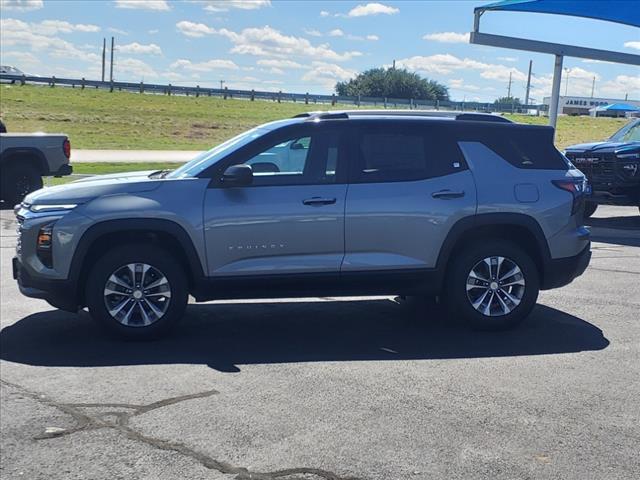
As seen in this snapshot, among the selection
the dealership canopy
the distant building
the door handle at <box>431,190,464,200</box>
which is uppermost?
the distant building

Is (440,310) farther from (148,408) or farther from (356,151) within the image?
(148,408)

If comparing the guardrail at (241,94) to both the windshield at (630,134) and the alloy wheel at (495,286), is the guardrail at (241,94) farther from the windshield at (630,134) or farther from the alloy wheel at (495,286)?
the alloy wheel at (495,286)

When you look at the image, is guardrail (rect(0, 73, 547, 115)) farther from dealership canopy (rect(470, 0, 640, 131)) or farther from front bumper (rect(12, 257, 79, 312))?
front bumper (rect(12, 257, 79, 312))

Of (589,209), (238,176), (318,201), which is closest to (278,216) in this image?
(318,201)

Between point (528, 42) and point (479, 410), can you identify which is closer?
point (479, 410)

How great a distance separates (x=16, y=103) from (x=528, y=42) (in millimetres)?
35262

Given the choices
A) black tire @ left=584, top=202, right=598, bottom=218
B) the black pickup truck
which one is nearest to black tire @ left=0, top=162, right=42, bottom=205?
the black pickup truck

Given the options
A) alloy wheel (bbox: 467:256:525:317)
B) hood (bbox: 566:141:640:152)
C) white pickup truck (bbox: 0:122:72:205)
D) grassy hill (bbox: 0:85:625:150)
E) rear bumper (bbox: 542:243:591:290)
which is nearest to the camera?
alloy wheel (bbox: 467:256:525:317)

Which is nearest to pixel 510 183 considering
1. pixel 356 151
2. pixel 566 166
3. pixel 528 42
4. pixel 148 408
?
pixel 566 166

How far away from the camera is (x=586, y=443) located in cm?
448

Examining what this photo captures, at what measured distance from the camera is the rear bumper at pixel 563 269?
7016mm

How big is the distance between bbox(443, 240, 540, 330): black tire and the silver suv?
0.5 inches

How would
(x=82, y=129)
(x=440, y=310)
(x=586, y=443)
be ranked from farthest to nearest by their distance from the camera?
(x=82, y=129), (x=440, y=310), (x=586, y=443)

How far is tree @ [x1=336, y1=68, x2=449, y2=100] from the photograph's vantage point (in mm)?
85625
